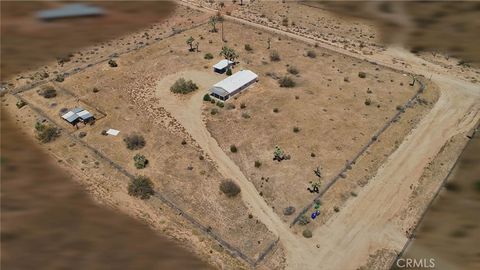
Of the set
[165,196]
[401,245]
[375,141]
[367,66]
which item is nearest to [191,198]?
[165,196]

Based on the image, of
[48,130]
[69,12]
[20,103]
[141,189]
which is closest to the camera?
[69,12]

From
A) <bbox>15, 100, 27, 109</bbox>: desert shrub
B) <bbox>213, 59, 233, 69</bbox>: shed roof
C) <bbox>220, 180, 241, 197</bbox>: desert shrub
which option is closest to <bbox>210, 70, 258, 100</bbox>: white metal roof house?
<bbox>213, 59, 233, 69</bbox>: shed roof

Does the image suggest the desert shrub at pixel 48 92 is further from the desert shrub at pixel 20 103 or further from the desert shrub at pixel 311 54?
the desert shrub at pixel 311 54

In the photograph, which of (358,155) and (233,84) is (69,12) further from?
(233,84)

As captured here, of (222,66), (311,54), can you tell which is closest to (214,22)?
(222,66)

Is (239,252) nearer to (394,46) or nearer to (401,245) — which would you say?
(401,245)

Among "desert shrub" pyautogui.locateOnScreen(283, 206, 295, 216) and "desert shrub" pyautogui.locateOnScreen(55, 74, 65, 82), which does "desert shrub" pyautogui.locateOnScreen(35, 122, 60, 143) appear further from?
"desert shrub" pyautogui.locateOnScreen(283, 206, 295, 216)
